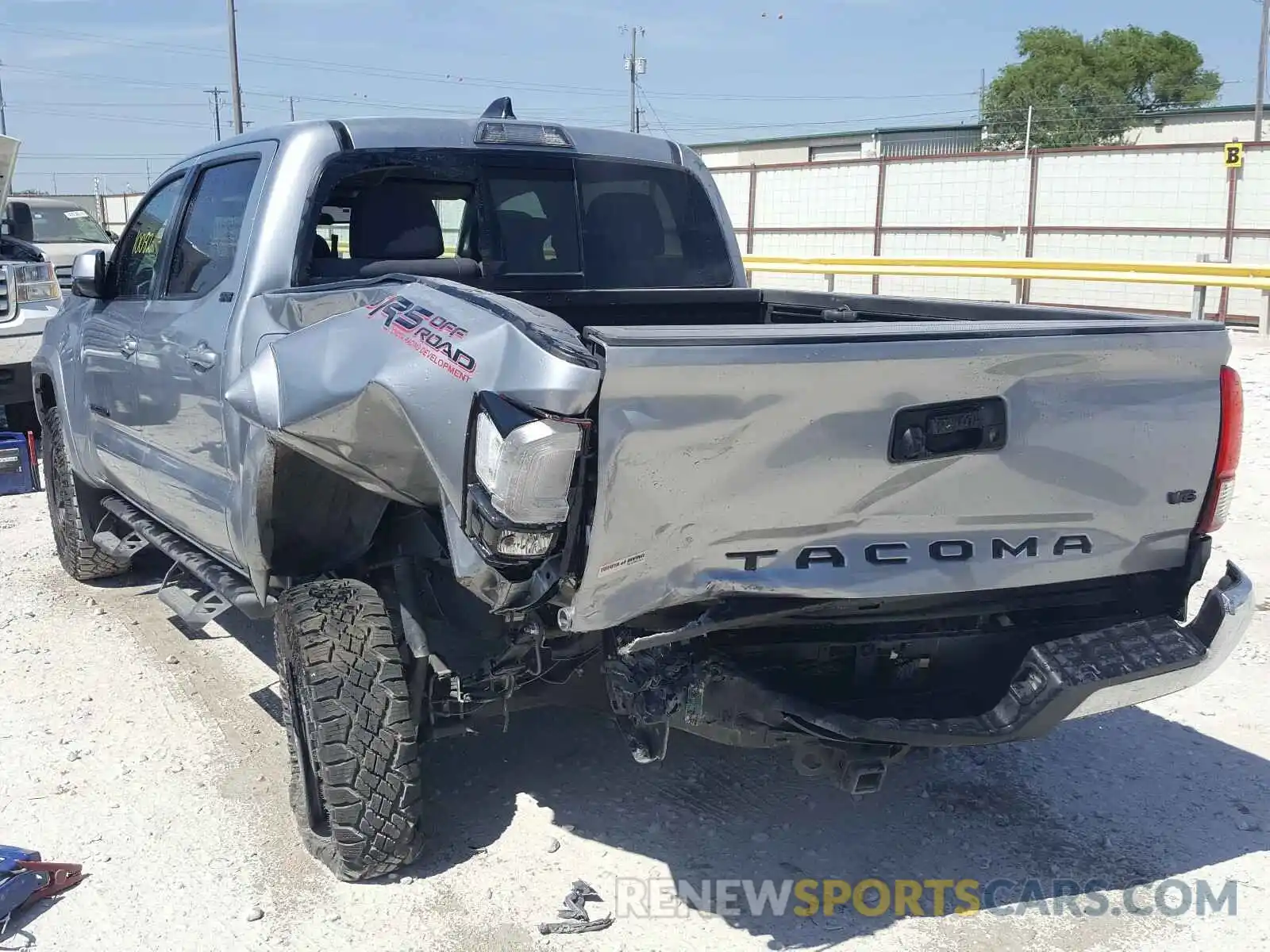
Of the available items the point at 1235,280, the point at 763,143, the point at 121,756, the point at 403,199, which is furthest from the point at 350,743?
the point at 763,143

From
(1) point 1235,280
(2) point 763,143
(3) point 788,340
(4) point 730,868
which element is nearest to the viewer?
(3) point 788,340

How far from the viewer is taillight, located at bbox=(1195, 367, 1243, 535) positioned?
3.14 metres

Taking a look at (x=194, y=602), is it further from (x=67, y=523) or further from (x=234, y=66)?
(x=234, y=66)

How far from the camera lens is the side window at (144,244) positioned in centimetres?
496

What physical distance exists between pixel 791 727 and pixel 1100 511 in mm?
944

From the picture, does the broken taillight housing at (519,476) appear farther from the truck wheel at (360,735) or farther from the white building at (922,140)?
the white building at (922,140)

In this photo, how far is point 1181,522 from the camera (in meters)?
3.19

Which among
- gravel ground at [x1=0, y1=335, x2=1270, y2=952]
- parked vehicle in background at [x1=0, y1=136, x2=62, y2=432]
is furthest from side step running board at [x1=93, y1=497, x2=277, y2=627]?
parked vehicle in background at [x1=0, y1=136, x2=62, y2=432]

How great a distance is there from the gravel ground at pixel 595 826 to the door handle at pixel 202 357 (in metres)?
1.38

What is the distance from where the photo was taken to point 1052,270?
45.4 ft

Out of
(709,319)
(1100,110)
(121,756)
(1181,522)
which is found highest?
(1100,110)

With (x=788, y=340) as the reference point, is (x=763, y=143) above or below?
above

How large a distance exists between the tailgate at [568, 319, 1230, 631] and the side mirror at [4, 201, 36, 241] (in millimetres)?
11415

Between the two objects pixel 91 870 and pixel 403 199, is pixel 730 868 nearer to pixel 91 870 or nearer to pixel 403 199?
pixel 91 870
